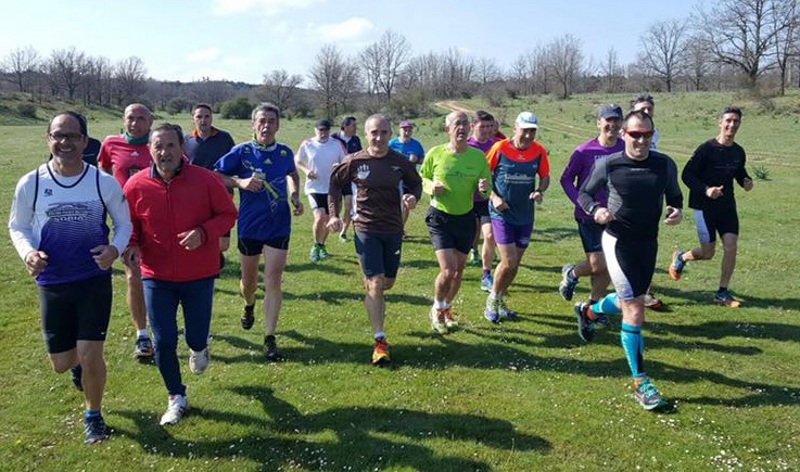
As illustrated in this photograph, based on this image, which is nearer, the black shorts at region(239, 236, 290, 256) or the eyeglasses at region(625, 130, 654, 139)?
the eyeglasses at region(625, 130, 654, 139)

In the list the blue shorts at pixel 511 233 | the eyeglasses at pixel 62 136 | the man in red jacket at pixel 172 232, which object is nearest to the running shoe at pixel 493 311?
the blue shorts at pixel 511 233

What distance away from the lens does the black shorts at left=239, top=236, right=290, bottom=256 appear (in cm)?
596

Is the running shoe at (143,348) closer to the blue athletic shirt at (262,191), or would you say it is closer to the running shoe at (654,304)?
the blue athletic shirt at (262,191)

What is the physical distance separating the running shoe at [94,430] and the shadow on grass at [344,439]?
179mm

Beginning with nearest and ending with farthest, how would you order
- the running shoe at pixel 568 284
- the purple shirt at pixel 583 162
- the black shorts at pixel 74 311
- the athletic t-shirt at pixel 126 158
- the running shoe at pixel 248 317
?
the black shorts at pixel 74 311 → the athletic t-shirt at pixel 126 158 → the purple shirt at pixel 583 162 → the running shoe at pixel 248 317 → the running shoe at pixel 568 284

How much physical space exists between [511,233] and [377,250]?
1782 millimetres

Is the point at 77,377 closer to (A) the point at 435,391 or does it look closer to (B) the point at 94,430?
(B) the point at 94,430

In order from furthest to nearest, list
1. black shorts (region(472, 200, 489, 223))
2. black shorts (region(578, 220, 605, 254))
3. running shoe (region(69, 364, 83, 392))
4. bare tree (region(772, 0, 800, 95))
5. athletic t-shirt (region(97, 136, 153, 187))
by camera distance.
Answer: bare tree (region(772, 0, 800, 95)) → black shorts (region(472, 200, 489, 223)) → black shorts (region(578, 220, 605, 254)) → athletic t-shirt (region(97, 136, 153, 187)) → running shoe (region(69, 364, 83, 392))

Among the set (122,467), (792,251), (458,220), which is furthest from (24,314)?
(792,251)

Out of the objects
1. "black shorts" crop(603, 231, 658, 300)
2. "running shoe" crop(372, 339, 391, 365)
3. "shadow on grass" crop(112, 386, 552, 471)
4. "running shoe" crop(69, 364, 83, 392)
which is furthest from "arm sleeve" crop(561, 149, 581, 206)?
"running shoe" crop(69, 364, 83, 392)

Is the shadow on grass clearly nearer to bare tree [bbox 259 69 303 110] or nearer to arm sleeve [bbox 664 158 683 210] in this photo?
arm sleeve [bbox 664 158 683 210]

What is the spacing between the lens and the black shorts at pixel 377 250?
581cm

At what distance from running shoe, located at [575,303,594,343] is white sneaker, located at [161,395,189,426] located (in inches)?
160

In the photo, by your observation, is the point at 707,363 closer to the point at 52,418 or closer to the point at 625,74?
the point at 52,418
